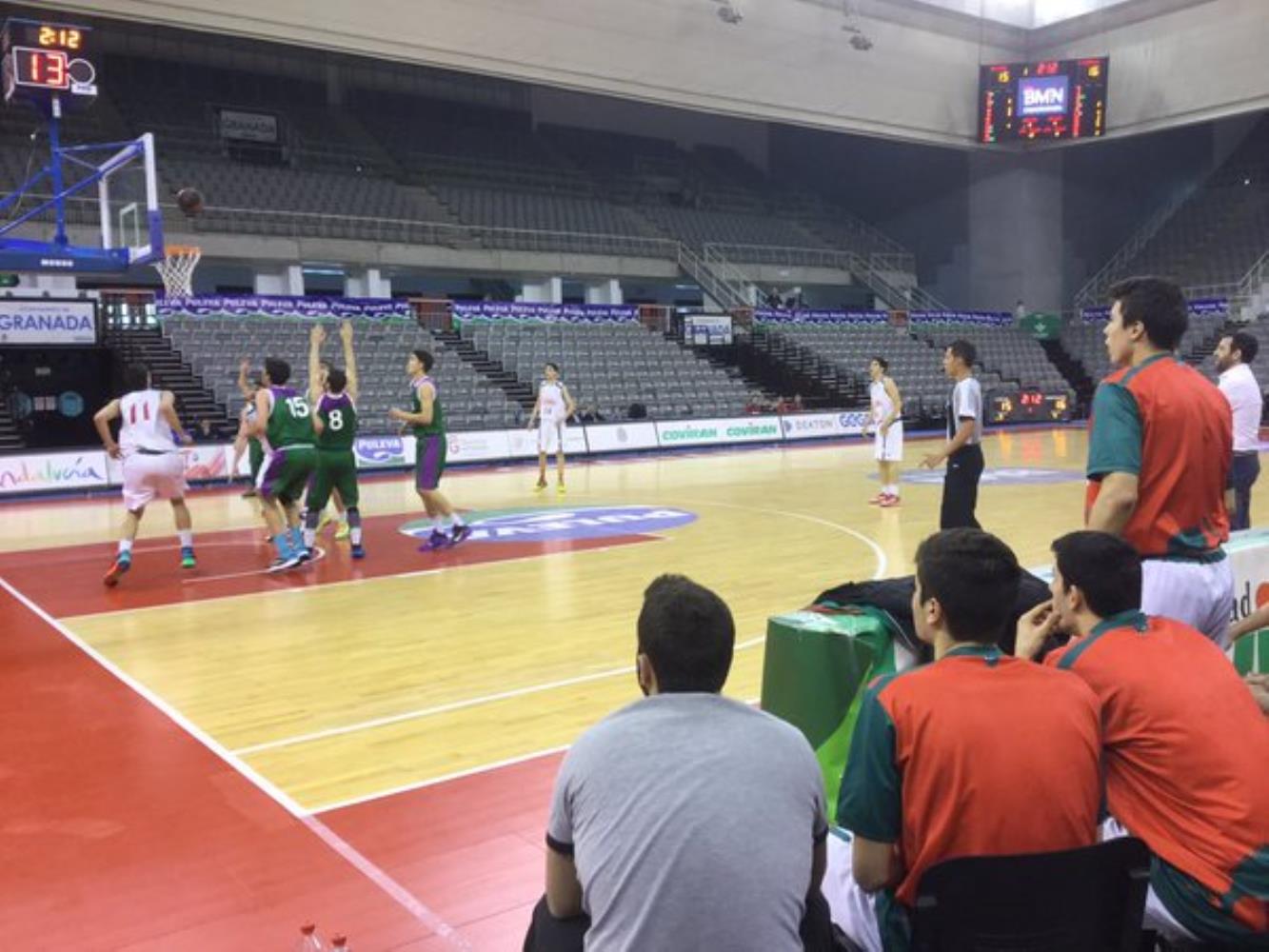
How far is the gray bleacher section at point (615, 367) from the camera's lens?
24.0 metres

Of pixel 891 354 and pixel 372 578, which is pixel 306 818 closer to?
pixel 372 578

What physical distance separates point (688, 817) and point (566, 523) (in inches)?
397

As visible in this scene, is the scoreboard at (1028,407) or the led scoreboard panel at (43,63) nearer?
the led scoreboard panel at (43,63)

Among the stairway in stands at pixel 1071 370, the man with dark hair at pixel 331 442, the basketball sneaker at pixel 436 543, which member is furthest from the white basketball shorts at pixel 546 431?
the stairway in stands at pixel 1071 370

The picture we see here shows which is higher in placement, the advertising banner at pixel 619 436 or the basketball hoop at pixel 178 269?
the basketball hoop at pixel 178 269

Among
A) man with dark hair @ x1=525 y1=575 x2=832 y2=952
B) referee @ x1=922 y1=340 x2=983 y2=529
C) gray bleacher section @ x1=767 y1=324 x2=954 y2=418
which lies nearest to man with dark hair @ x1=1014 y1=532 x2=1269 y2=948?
man with dark hair @ x1=525 y1=575 x2=832 y2=952

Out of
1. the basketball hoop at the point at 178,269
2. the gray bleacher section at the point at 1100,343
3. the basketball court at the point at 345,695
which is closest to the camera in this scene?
the basketball court at the point at 345,695

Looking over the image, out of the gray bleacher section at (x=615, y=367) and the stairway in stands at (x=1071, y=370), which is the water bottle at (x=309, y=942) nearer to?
the gray bleacher section at (x=615, y=367)

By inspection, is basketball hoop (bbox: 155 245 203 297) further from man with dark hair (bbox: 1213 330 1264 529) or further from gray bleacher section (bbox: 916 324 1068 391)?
gray bleacher section (bbox: 916 324 1068 391)

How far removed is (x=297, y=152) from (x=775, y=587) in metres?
25.4

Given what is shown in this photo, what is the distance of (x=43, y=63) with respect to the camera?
11883 mm

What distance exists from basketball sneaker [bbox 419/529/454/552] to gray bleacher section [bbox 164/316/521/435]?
9850 mm

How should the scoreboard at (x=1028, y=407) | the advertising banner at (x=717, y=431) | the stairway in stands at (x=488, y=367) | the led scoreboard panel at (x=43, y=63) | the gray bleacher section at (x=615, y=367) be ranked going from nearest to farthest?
the led scoreboard panel at (x=43, y=63) < the advertising banner at (x=717, y=431) < the stairway in stands at (x=488, y=367) < the gray bleacher section at (x=615, y=367) < the scoreboard at (x=1028, y=407)

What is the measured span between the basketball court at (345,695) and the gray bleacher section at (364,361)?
25.6 feet
